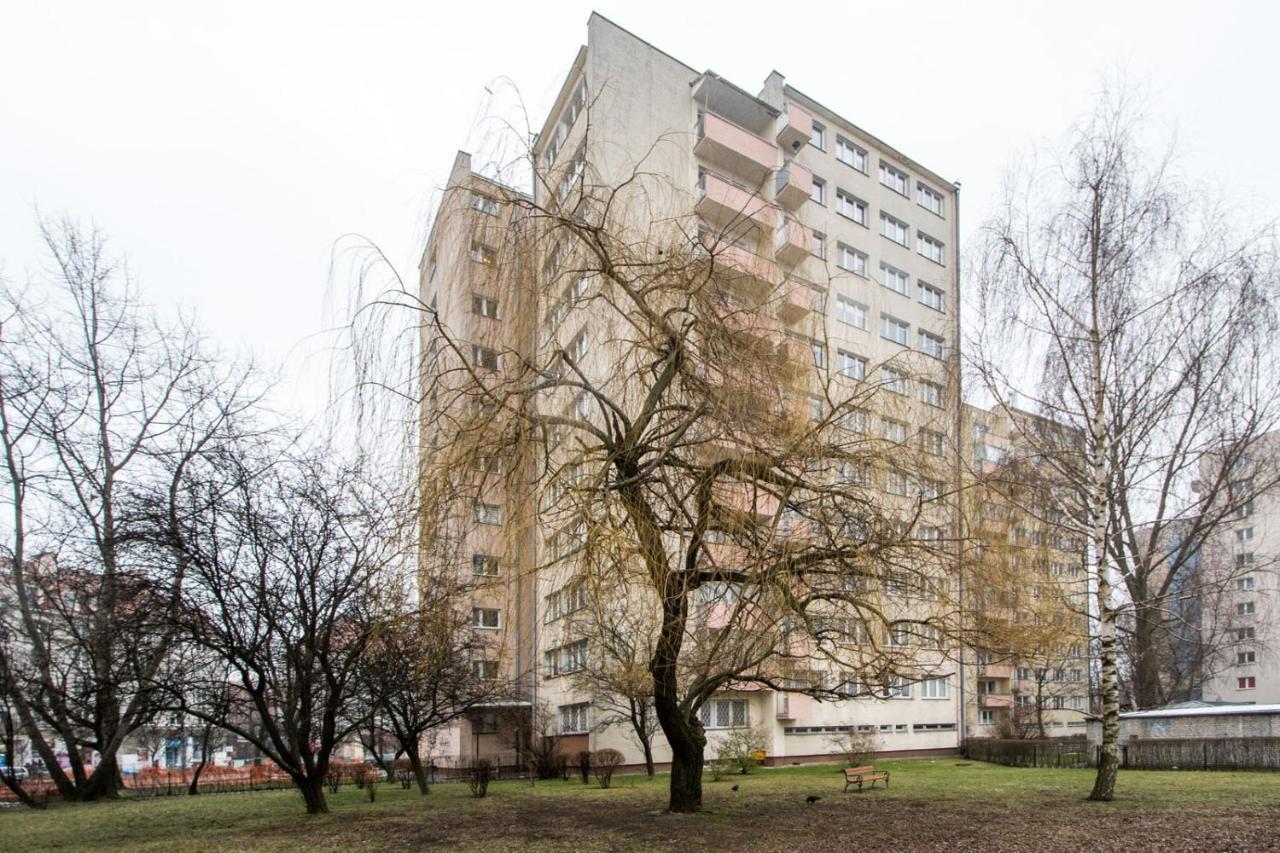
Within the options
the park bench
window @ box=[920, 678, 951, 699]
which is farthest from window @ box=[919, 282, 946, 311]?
the park bench

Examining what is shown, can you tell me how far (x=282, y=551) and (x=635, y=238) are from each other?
31.3 feet

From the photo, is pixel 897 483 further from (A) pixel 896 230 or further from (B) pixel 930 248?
(B) pixel 930 248

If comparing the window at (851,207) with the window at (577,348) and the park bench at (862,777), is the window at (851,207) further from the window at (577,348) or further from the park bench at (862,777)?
the window at (577,348)

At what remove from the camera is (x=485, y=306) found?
34.8 feet

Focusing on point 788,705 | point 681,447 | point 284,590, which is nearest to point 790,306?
point 681,447

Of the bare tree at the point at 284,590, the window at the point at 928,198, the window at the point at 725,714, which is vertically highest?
the window at the point at 928,198

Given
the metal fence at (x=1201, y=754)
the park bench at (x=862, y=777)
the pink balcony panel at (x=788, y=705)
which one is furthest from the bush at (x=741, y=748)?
the metal fence at (x=1201, y=754)

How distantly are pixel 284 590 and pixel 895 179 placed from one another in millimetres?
33247

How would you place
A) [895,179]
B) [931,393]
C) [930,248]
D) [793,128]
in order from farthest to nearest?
[930,248]
[895,179]
[793,128]
[931,393]

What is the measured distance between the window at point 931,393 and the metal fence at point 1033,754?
55.0ft

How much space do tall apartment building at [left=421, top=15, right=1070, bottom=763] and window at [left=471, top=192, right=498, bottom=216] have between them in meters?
0.03

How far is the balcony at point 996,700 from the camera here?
42250mm

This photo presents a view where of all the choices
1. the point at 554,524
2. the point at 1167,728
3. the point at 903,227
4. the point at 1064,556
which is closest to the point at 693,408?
the point at 554,524

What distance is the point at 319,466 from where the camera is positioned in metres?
16.8
